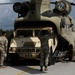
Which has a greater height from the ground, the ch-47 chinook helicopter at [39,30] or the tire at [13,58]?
the ch-47 chinook helicopter at [39,30]

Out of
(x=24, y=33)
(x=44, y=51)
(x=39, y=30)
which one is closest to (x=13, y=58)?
(x=24, y=33)

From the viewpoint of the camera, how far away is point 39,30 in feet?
55.8

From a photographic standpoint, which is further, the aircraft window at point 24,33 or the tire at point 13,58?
the aircraft window at point 24,33

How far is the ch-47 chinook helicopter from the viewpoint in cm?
1611

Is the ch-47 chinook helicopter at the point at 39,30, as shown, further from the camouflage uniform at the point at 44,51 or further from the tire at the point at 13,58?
the camouflage uniform at the point at 44,51


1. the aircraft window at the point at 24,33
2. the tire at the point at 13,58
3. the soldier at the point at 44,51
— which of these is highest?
the aircraft window at the point at 24,33

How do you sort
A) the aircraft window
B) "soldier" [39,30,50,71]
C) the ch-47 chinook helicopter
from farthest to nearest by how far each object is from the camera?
1. the aircraft window
2. the ch-47 chinook helicopter
3. "soldier" [39,30,50,71]

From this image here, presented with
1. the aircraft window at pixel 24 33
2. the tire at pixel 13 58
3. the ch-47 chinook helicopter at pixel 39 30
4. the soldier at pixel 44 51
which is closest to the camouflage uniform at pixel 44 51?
the soldier at pixel 44 51

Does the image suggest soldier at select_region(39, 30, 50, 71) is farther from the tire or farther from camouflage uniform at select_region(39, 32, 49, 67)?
the tire

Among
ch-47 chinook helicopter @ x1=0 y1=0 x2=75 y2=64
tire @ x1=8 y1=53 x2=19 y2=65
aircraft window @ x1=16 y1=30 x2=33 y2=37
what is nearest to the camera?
ch-47 chinook helicopter @ x1=0 y1=0 x2=75 y2=64

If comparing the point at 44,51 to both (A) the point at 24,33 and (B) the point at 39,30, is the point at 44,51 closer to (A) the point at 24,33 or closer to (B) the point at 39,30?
(B) the point at 39,30

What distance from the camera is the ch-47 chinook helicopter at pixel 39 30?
52.9 feet

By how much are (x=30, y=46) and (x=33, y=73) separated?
3.01 meters

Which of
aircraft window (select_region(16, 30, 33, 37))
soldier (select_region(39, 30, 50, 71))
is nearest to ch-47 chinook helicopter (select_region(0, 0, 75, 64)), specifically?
aircraft window (select_region(16, 30, 33, 37))
